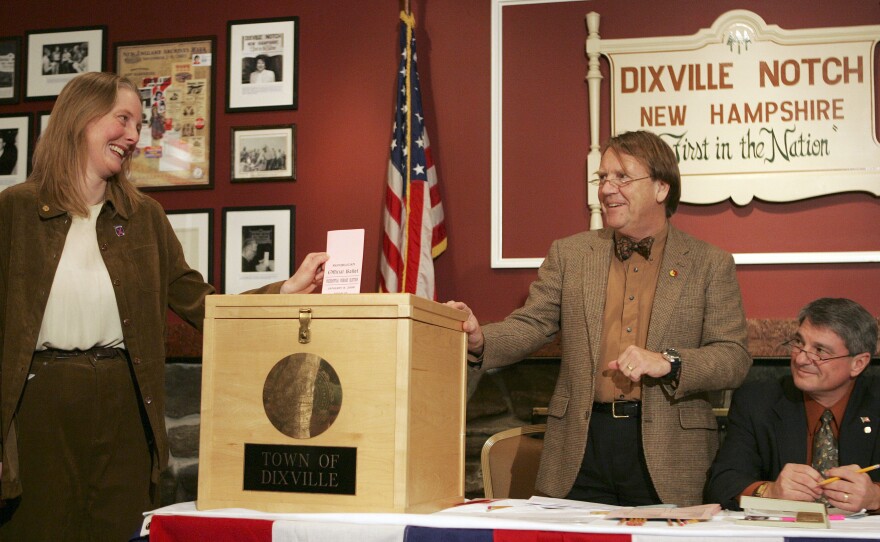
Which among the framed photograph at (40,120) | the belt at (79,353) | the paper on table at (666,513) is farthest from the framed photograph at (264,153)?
the paper on table at (666,513)

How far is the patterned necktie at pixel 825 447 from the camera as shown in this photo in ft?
8.13

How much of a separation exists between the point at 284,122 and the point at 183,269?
1669 millimetres

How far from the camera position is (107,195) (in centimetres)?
256

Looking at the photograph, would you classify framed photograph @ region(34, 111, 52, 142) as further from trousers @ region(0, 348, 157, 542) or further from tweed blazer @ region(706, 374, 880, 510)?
tweed blazer @ region(706, 374, 880, 510)

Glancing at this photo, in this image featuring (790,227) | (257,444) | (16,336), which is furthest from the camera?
(790,227)

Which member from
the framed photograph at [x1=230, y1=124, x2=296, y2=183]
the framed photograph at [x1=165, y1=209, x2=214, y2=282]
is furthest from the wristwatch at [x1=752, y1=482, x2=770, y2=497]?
the framed photograph at [x1=165, y1=209, x2=214, y2=282]

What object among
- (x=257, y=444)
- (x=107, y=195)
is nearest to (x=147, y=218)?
(x=107, y=195)

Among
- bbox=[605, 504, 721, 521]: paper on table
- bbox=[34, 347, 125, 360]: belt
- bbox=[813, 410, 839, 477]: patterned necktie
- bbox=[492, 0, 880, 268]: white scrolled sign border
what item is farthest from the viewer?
bbox=[492, 0, 880, 268]: white scrolled sign border

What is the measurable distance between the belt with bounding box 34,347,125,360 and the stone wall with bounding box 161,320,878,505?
1.62m

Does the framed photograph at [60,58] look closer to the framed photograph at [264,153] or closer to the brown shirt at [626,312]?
the framed photograph at [264,153]

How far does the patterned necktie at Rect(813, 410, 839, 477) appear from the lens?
2.48 metres

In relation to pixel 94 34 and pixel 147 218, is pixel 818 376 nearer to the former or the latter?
pixel 147 218

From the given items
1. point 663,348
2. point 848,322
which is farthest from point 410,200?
point 848,322

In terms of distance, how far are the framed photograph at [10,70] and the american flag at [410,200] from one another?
1.91m
